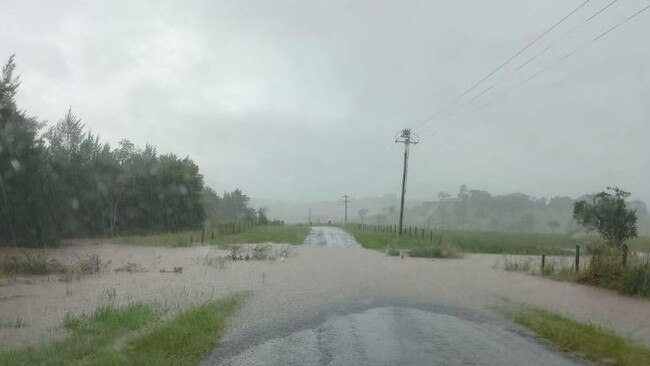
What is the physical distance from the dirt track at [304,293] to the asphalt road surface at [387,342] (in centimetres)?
30

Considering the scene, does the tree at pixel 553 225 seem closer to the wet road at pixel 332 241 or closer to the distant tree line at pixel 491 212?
the distant tree line at pixel 491 212

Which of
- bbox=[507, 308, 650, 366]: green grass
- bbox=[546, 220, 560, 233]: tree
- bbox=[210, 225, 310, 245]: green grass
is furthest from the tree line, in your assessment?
bbox=[546, 220, 560, 233]: tree

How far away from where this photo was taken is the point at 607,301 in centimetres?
1950

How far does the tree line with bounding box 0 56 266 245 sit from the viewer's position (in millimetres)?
35344

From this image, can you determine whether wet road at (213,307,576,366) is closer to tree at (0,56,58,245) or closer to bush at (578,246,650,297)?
bush at (578,246,650,297)

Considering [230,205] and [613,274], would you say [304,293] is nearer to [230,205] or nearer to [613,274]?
[613,274]

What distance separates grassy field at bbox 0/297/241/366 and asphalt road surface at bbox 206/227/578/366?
0.60 metres

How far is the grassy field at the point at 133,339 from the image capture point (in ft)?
29.7

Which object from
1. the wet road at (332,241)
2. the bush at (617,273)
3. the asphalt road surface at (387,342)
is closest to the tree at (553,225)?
the wet road at (332,241)

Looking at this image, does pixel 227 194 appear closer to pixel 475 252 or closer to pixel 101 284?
pixel 475 252

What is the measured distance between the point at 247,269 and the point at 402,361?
59.0ft

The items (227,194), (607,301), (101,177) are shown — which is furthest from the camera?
(227,194)

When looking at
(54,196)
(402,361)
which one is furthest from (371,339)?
(54,196)

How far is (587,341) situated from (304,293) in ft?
30.5
